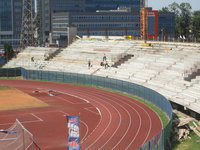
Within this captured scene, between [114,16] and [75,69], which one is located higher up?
[114,16]

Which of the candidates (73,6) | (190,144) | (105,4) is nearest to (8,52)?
(73,6)

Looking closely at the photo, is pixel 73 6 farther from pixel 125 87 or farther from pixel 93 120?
pixel 93 120

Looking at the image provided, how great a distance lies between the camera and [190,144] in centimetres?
2894

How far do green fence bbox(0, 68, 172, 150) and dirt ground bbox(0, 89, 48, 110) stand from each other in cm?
1113

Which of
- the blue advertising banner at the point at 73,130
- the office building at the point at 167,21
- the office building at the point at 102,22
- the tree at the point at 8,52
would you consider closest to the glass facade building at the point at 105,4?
the office building at the point at 102,22

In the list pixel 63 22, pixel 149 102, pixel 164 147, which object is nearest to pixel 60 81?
pixel 149 102

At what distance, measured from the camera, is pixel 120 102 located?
1858 inches

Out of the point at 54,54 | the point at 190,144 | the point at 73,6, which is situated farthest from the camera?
the point at 73,6

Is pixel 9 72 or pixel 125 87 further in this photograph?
pixel 9 72

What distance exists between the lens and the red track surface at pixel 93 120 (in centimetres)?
3067

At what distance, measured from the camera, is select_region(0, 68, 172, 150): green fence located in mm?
25831

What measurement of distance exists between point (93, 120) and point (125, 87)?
16.5m

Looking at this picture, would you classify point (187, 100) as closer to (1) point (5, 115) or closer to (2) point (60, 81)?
(1) point (5, 115)

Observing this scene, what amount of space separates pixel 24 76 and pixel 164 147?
48943 millimetres
